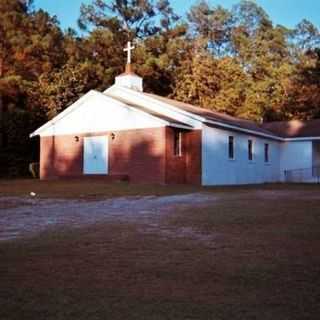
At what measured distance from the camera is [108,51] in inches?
1913

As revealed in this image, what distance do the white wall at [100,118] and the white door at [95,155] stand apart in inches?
21.1

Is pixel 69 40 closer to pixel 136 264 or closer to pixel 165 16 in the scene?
pixel 165 16

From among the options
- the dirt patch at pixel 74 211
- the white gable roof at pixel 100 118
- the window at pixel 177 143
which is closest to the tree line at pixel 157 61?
the white gable roof at pixel 100 118

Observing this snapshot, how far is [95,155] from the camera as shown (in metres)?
26.9

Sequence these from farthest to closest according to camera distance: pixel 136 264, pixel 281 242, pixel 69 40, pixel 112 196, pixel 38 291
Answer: pixel 69 40 < pixel 112 196 < pixel 281 242 < pixel 136 264 < pixel 38 291

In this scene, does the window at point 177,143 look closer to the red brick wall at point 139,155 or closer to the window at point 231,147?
the red brick wall at point 139,155

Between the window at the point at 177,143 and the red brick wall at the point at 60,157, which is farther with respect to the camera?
the red brick wall at the point at 60,157

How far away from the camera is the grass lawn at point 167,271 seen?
4.88 metres

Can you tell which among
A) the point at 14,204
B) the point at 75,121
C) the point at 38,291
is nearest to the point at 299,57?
the point at 75,121

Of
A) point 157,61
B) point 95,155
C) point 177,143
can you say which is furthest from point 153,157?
point 157,61

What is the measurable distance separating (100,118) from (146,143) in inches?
132

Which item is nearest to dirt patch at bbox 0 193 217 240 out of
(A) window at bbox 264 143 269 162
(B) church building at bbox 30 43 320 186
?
(B) church building at bbox 30 43 320 186

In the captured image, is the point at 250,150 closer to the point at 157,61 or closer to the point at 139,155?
the point at 139,155

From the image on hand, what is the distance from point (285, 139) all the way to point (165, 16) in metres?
29.1
